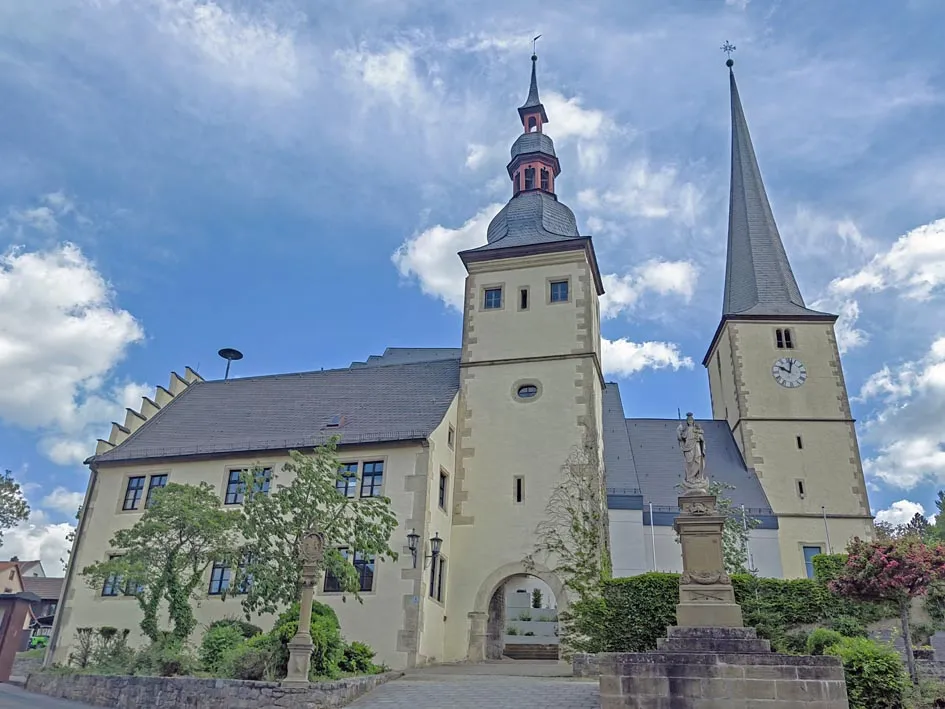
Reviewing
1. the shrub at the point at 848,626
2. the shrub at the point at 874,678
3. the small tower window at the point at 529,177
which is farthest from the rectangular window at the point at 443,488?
the small tower window at the point at 529,177

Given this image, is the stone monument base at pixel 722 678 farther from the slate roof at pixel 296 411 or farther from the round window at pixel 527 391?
the round window at pixel 527 391

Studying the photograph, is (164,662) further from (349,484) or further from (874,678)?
(874,678)

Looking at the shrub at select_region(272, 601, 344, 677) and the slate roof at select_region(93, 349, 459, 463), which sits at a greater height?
the slate roof at select_region(93, 349, 459, 463)

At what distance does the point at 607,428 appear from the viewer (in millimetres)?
31344

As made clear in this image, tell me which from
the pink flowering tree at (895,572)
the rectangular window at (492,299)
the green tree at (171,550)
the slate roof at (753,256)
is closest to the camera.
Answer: the pink flowering tree at (895,572)

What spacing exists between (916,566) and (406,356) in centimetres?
2752

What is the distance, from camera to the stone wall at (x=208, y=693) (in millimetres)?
12711

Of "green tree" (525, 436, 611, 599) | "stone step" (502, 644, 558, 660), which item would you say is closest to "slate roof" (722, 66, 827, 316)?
"green tree" (525, 436, 611, 599)

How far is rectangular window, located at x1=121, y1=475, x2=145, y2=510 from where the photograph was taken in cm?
2333

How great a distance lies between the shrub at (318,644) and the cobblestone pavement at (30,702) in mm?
4122

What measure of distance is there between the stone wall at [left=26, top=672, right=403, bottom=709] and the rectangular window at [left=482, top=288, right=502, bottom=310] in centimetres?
1359

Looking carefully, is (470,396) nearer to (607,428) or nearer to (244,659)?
(607,428)

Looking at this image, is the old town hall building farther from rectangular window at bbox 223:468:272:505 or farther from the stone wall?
the stone wall

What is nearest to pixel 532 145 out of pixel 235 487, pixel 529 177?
pixel 529 177
